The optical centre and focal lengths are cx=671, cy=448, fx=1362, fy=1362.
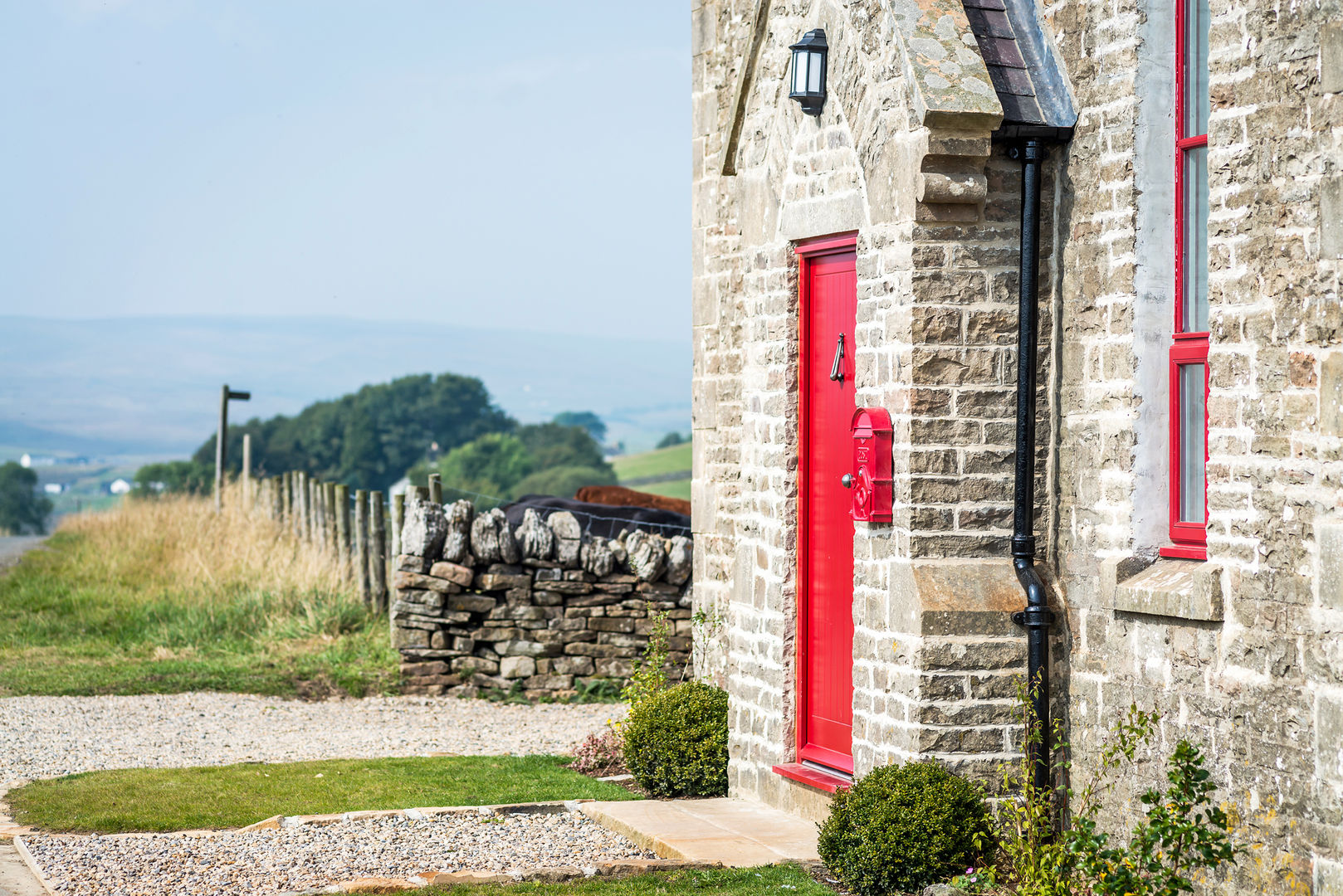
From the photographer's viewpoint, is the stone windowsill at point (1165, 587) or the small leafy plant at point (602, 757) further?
the small leafy plant at point (602, 757)

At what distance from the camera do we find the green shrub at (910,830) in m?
5.93

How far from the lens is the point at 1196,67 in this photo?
5.76 meters

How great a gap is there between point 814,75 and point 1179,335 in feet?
7.99

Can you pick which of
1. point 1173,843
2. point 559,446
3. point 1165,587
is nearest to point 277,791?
point 1173,843

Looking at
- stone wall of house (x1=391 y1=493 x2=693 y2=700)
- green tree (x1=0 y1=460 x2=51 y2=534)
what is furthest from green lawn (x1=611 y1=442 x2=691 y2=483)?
stone wall of house (x1=391 y1=493 x2=693 y2=700)

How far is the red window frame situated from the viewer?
5.76 metres

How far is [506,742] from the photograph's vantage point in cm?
1039

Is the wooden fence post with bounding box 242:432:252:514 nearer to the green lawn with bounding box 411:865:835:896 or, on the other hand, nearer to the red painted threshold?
the red painted threshold

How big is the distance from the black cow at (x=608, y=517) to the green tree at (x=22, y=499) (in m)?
64.2

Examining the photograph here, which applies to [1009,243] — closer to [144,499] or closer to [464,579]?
[464,579]

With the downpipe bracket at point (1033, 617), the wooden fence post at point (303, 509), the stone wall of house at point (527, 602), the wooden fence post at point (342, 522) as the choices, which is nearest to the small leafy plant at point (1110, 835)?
the downpipe bracket at point (1033, 617)

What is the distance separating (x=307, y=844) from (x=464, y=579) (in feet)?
16.1

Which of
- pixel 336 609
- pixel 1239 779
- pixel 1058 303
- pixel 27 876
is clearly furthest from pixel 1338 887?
pixel 336 609

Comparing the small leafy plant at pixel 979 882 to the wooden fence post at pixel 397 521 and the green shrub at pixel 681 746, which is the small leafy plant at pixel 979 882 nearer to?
the green shrub at pixel 681 746
